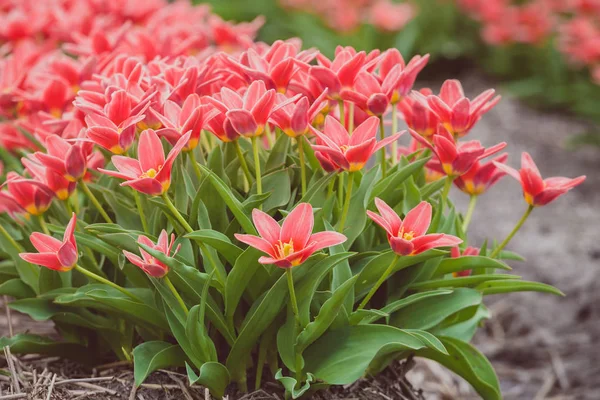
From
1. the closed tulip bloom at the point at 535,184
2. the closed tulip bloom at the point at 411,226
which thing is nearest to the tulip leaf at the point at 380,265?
the closed tulip bloom at the point at 411,226

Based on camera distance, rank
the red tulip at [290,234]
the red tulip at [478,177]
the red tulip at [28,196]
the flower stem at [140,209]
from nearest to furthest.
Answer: the red tulip at [290,234], the flower stem at [140,209], the red tulip at [28,196], the red tulip at [478,177]

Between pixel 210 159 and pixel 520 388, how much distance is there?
185cm

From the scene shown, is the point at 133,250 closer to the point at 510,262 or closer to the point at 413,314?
the point at 413,314

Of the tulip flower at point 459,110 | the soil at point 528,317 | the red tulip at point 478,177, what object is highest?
the tulip flower at point 459,110

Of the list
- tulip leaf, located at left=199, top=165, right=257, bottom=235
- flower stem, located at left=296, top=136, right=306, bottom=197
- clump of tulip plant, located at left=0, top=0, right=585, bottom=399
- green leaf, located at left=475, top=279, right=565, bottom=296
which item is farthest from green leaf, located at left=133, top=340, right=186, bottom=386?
green leaf, located at left=475, top=279, right=565, bottom=296

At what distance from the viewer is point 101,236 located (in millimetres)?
1360

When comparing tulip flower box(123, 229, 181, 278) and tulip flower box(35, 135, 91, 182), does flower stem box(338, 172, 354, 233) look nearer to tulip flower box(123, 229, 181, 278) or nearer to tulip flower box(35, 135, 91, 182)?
tulip flower box(123, 229, 181, 278)

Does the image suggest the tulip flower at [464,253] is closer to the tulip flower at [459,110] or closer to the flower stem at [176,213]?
the tulip flower at [459,110]

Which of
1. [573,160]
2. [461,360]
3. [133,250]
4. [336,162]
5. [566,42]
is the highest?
[336,162]

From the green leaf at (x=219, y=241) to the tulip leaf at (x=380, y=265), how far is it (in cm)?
25

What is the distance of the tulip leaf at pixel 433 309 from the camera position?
1486mm

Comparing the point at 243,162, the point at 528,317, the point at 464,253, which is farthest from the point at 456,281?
the point at 528,317

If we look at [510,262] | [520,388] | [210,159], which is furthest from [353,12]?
[210,159]

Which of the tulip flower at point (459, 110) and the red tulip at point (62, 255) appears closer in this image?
the red tulip at point (62, 255)
